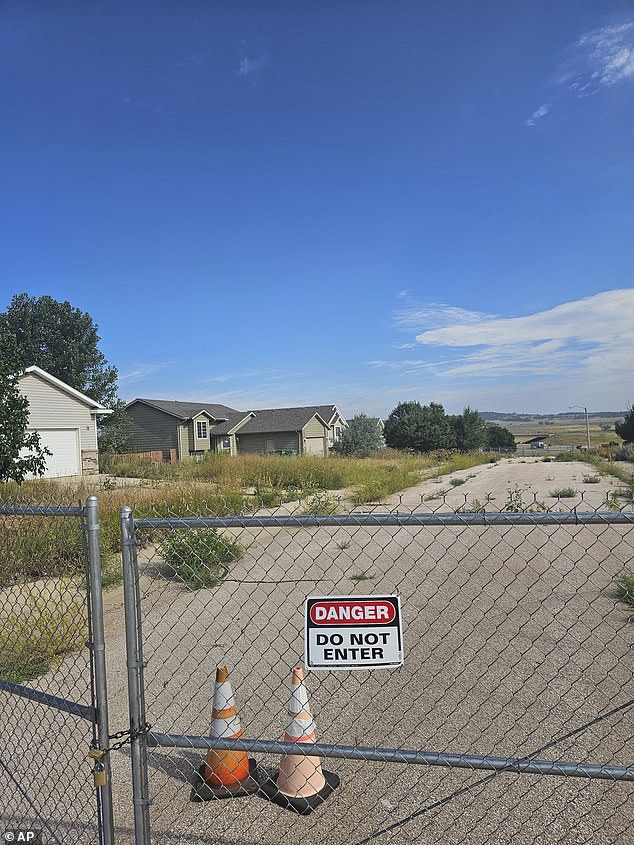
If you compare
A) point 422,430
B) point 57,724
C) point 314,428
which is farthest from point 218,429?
point 57,724

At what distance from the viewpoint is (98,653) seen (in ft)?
8.58

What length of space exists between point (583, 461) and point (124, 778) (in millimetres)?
36657

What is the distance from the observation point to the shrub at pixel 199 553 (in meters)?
8.17

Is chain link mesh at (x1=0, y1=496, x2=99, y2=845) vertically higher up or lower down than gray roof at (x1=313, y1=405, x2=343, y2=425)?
lower down

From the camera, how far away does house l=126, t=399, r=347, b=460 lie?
138ft

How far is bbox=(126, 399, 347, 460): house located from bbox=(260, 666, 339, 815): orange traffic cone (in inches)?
1496

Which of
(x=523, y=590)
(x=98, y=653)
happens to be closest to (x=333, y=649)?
(x=98, y=653)

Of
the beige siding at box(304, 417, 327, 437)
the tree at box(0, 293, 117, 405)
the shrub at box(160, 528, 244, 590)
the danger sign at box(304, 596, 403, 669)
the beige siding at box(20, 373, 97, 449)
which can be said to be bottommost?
the shrub at box(160, 528, 244, 590)

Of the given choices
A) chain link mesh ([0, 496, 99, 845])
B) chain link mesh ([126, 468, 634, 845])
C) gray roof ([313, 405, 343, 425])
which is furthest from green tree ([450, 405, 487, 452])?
chain link mesh ([0, 496, 99, 845])

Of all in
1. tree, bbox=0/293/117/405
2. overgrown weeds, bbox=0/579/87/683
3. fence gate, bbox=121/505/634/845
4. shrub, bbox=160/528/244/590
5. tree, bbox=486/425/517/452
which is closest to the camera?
fence gate, bbox=121/505/634/845

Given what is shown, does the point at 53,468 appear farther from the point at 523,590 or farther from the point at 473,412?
the point at 473,412

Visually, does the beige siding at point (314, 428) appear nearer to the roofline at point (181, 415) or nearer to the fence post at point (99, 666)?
the roofline at point (181, 415)

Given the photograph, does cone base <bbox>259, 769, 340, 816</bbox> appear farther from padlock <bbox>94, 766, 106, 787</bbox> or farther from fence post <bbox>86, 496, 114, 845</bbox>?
padlock <bbox>94, 766, 106, 787</bbox>

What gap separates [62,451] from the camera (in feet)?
88.7
